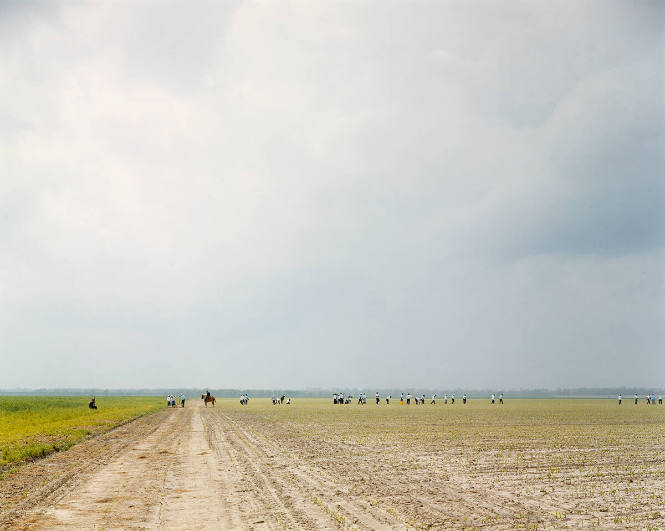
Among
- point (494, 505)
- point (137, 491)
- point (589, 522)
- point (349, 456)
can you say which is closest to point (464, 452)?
point (349, 456)

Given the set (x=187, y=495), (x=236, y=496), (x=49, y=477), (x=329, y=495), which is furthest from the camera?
(x=49, y=477)

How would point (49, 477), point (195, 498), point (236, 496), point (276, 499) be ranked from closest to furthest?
point (276, 499), point (195, 498), point (236, 496), point (49, 477)

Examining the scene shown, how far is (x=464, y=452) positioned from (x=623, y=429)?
1709cm

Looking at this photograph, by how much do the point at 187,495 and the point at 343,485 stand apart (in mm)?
4062

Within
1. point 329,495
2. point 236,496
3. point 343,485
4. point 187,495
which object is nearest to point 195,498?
point 187,495

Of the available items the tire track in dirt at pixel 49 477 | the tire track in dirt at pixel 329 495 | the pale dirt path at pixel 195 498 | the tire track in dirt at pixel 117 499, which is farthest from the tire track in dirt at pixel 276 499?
the tire track in dirt at pixel 49 477

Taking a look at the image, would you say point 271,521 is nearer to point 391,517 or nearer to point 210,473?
point 391,517

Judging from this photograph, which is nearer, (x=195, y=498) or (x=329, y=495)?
(x=195, y=498)

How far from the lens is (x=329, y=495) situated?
13.5 metres

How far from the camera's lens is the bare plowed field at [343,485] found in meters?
11.3

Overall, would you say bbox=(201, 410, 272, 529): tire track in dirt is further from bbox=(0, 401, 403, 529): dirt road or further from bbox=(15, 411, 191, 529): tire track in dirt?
bbox=(15, 411, 191, 529): tire track in dirt

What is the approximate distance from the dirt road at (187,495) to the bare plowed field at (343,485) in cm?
4

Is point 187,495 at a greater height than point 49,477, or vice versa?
point 187,495

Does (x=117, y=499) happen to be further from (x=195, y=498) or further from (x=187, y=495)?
(x=195, y=498)
